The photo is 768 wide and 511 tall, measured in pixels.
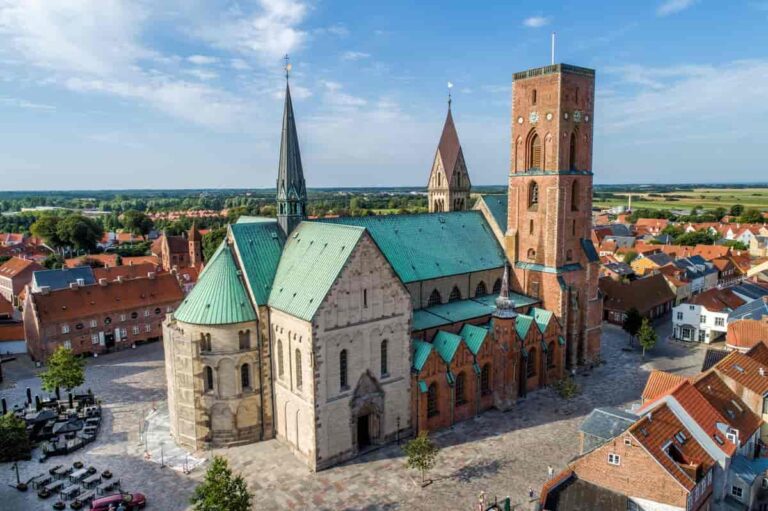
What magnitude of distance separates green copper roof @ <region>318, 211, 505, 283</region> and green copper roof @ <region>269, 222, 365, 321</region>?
5.45 metres

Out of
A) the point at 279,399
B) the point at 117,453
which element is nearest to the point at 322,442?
the point at 279,399

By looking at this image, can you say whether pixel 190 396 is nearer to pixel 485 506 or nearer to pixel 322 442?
pixel 322 442

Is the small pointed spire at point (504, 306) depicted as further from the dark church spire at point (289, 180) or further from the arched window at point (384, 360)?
the dark church spire at point (289, 180)

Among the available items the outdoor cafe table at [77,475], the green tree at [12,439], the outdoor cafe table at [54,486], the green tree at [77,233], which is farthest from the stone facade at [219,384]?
the green tree at [77,233]

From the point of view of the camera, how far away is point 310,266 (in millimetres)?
41812

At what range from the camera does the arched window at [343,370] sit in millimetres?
39906

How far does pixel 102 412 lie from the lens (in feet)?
161

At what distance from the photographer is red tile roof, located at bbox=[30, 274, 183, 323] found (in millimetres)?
65000

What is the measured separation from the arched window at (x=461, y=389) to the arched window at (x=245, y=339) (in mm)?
18136

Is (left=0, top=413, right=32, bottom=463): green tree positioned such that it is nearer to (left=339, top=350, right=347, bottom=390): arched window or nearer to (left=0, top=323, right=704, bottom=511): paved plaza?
(left=0, top=323, right=704, bottom=511): paved plaza

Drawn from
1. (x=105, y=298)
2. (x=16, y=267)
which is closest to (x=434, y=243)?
(x=105, y=298)

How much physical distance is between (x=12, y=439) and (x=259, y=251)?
2217cm

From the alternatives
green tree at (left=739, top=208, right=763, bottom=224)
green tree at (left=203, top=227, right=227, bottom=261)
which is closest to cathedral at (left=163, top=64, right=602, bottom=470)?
green tree at (left=203, top=227, right=227, bottom=261)

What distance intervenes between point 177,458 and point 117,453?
4.98 metres
